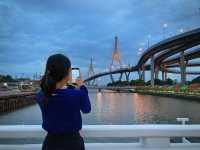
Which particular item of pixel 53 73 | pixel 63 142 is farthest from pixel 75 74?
pixel 63 142

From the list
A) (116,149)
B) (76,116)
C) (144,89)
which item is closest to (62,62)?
(76,116)

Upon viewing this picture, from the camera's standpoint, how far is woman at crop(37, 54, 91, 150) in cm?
383

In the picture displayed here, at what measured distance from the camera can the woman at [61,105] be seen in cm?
383

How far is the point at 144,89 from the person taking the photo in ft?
406

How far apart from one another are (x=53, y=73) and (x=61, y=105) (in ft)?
0.95

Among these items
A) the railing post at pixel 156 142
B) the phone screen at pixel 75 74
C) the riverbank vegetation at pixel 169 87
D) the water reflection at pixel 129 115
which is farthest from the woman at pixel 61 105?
the riverbank vegetation at pixel 169 87

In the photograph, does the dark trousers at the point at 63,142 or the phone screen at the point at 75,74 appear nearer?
the dark trousers at the point at 63,142

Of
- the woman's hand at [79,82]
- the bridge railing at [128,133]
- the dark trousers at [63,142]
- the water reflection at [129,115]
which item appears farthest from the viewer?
the water reflection at [129,115]

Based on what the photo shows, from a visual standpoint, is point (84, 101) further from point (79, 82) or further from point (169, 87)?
point (169, 87)

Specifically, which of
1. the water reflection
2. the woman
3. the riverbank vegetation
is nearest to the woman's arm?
the woman

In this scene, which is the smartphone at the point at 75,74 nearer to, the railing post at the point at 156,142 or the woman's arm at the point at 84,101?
the woman's arm at the point at 84,101

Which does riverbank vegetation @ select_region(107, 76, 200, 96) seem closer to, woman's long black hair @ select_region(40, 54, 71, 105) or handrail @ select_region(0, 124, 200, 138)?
handrail @ select_region(0, 124, 200, 138)

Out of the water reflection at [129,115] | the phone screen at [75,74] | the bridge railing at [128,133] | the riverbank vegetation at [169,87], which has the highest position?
the riverbank vegetation at [169,87]

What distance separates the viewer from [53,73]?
12.6 ft
